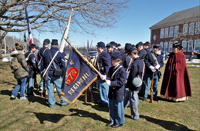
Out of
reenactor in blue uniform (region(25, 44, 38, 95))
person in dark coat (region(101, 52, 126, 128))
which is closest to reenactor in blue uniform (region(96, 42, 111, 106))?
person in dark coat (region(101, 52, 126, 128))

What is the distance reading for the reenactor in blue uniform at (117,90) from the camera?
341cm

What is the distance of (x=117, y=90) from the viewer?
3531 millimetres

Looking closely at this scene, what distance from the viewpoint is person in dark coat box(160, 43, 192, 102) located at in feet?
17.9

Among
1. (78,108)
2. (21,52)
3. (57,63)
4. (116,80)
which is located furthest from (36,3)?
(116,80)

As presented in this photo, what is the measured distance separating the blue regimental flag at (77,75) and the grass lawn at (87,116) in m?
0.94

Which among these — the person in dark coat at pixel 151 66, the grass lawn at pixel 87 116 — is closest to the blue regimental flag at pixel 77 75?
the grass lawn at pixel 87 116

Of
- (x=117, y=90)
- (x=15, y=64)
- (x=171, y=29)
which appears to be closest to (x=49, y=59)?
(x=15, y=64)

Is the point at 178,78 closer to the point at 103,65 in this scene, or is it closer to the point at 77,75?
the point at 103,65

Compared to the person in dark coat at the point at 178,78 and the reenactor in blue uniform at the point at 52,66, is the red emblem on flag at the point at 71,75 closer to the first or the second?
the reenactor in blue uniform at the point at 52,66

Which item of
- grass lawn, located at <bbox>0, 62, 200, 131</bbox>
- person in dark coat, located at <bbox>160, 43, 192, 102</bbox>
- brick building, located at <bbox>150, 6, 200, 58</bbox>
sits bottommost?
grass lawn, located at <bbox>0, 62, 200, 131</bbox>

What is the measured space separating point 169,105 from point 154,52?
214cm

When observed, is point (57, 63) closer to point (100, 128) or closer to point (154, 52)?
point (100, 128)

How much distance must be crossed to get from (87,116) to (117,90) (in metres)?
1.49

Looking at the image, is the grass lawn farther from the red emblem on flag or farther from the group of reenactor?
the red emblem on flag
